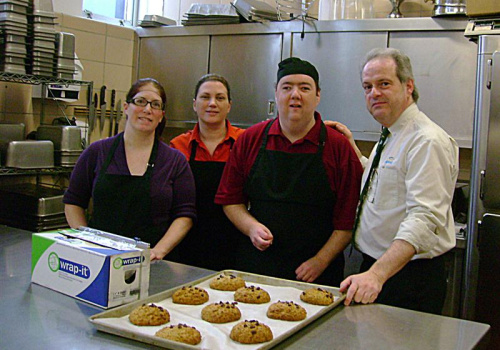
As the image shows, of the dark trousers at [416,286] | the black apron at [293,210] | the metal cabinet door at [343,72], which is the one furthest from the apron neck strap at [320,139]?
the metal cabinet door at [343,72]

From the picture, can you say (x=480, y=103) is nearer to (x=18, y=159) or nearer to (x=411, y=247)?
(x=411, y=247)

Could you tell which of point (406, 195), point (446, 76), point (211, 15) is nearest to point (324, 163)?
point (406, 195)

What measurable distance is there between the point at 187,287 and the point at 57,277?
13.3 inches

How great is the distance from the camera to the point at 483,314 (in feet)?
8.05

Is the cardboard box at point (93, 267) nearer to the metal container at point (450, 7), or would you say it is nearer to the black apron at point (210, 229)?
the black apron at point (210, 229)

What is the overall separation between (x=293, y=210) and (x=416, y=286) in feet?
1.61

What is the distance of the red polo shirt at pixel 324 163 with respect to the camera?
1948 millimetres

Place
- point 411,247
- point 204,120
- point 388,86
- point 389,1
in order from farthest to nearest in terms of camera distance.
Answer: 1. point 389,1
2. point 204,120
3. point 388,86
4. point 411,247

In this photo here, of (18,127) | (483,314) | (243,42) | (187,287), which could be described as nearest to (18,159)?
(18,127)

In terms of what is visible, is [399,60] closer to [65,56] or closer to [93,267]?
[93,267]

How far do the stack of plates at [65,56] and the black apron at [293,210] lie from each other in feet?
5.37

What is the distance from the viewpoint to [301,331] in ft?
4.04

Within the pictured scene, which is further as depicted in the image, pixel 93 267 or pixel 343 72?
pixel 343 72

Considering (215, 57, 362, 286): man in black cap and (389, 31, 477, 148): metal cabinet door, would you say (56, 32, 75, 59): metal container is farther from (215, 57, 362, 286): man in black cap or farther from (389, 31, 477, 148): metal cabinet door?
(389, 31, 477, 148): metal cabinet door
